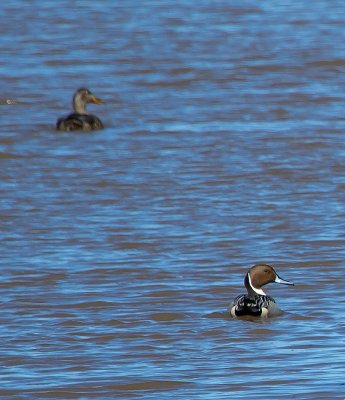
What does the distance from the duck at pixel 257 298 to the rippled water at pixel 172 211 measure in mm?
109

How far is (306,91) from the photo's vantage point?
1614 centimetres

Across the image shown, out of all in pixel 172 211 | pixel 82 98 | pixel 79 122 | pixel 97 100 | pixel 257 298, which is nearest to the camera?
pixel 257 298

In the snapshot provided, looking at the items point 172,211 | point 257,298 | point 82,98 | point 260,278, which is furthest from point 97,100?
point 257,298

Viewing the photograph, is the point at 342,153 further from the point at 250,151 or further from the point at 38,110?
the point at 38,110

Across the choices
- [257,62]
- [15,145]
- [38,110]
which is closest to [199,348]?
[15,145]

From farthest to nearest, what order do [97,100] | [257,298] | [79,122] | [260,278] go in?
[97,100] < [79,122] < [260,278] < [257,298]

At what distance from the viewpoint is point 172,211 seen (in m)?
10.9

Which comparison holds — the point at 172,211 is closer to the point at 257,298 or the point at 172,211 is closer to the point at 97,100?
the point at 257,298

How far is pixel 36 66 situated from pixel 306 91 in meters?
3.82

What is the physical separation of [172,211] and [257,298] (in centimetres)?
299

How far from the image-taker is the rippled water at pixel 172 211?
7.07 m

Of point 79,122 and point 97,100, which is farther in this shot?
point 97,100

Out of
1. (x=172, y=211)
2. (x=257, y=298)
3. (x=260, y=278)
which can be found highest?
(x=172, y=211)

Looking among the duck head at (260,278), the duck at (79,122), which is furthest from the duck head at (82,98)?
the duck head at (260,278)
